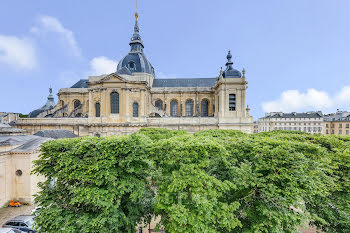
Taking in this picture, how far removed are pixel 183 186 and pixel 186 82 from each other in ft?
114

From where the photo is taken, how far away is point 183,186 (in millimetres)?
6074

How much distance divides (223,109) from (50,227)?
26977 millimetres

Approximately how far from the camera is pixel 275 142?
24.5 feet

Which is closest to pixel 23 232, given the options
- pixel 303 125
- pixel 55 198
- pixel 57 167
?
pixel 55 198

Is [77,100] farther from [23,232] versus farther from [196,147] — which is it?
[196,147]

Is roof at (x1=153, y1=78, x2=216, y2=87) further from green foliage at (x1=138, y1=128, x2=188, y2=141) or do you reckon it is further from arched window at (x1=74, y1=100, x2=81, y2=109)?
green foliage at (x1=138, y1=128, x2=188, y2=141)

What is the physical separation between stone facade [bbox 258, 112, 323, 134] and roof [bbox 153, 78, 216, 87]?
42.5 metres

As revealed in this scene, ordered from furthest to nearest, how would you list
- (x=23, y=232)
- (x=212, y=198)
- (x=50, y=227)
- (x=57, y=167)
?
(x=23, y=232) → (x=57, y=167) → (x=50, y=227) → (x=212, y=198)

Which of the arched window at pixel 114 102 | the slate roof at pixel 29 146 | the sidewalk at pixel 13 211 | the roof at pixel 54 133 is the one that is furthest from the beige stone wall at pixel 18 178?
the arched window at pixel 114 102

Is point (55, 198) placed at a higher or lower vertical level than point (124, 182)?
lower

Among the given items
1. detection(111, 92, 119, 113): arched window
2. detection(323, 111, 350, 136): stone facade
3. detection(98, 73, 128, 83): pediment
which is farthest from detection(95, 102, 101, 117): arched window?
detection(323, 111, 350, 136): stone facade

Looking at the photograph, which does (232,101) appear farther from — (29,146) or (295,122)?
(295,122)

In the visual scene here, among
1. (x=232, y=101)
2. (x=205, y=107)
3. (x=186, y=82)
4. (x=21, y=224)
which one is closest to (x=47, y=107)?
(x=186, y=82)

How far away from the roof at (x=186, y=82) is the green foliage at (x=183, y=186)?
3152 centimetres
